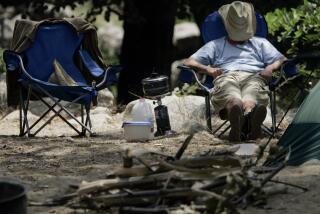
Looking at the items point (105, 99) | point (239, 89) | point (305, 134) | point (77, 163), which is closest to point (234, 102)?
point (239, 89)

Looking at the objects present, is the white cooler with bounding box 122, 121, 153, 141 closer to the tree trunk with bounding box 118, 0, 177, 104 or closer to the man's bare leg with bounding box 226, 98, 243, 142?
the man's bare leg with bounding box 226, 98, 243, 142

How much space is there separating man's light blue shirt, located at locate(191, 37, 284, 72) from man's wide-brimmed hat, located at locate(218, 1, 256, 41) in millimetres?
78

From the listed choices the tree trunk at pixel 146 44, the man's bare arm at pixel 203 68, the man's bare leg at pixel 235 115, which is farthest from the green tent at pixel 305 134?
the tree trunk at pixel 146 44

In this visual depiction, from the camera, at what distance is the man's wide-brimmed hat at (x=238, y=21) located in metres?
6.55

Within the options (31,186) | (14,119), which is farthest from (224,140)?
(14,119)

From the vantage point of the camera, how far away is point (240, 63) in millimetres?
6527

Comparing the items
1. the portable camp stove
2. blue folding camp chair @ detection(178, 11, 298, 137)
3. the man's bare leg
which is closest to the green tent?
the man's bare leg

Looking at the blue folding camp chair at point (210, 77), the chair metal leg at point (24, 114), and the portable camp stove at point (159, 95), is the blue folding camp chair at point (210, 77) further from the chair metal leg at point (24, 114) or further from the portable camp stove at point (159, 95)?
the chair metal leg at point (24, 114)

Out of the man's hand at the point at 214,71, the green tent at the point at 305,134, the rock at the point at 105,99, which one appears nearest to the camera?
the green tent at the point at 305,134

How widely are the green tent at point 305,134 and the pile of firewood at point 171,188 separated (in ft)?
3.11

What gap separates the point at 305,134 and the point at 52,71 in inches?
113

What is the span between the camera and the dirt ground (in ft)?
13.1

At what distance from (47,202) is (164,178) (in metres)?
0.63

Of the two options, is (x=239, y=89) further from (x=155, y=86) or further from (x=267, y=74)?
(x=155, y=86)
